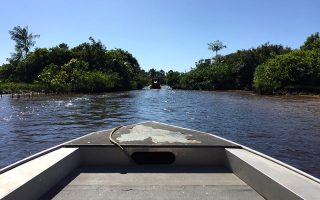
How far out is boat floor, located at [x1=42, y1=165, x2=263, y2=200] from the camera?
3.99 m

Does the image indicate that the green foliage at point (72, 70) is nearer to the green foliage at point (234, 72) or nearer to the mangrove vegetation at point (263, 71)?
the green foliage at point (234, 72)

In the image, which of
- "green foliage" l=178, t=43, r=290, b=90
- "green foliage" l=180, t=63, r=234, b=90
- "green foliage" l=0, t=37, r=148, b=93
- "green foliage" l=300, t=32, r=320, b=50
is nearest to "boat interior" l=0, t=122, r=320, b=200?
"green foliage" l=0, t=37, r=148, b=93

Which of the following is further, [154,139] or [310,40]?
[310,40]

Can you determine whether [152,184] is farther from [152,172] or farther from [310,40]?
[310,40]

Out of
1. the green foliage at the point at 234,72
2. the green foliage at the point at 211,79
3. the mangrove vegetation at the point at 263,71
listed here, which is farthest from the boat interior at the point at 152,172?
the green foliage at the point at 211,79

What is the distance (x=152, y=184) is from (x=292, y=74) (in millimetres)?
50794

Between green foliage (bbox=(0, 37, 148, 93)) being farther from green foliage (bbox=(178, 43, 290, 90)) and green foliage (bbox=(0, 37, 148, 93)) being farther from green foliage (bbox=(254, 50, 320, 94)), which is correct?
green foliage (bbox=(254, 50, 320, 94))

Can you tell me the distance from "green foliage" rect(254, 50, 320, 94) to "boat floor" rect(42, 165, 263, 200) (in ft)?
158

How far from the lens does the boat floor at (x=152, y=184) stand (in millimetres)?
3994

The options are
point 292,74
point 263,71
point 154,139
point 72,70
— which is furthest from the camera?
point 72,70

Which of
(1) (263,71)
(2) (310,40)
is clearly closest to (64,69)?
(1) (263,71)

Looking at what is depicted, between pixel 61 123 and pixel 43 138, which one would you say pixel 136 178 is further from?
pixel 61 123

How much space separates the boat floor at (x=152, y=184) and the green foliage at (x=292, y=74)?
48101 millimetres

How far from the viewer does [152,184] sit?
444 centimetres
